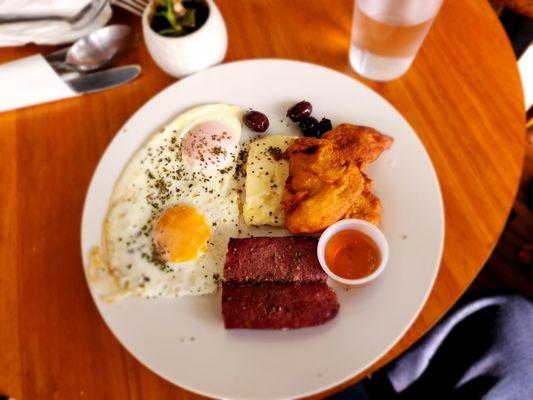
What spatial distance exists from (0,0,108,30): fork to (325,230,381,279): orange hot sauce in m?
1.29

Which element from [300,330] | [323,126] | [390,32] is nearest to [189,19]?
[323,126]

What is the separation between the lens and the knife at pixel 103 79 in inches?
65.8

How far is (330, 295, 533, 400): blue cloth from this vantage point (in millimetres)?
1629

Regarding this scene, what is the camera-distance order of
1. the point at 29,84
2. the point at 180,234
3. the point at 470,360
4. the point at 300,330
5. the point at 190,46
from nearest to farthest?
the point at 300,330 → the point at 180,234 → the point at 190,46 → the point at 29,84 → the point at 470,360

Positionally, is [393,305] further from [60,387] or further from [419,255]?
[60,387]

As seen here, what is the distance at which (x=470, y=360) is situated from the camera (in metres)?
1.71

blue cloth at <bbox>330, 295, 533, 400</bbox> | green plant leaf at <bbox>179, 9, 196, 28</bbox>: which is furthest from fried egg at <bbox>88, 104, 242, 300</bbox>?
blue cloth at <bbox>330, 295, 533, 400</bbox>

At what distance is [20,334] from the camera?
1.38 meters

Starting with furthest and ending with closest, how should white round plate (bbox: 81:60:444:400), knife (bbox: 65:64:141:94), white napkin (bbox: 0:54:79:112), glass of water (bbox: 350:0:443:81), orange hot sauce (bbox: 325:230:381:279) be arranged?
1. knife (bbox: 65:64:141:94)
2. white napkin (bbox: 0:54:79:112)
3. glass of water (bbox: 350:0:443:81)
4. orange hot sauce (bbox: 325:230:381:279)
5. white round plate (bbox: 81:60:444:400)

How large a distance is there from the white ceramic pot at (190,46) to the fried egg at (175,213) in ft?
0.57

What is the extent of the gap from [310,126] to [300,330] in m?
0.69

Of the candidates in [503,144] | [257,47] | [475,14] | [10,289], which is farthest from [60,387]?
[475,14]

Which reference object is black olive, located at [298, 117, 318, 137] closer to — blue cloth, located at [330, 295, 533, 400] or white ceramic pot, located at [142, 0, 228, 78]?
white ceramic pot, located at [142, 0, 228, 78]

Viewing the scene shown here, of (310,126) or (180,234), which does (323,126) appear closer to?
(310,126)
